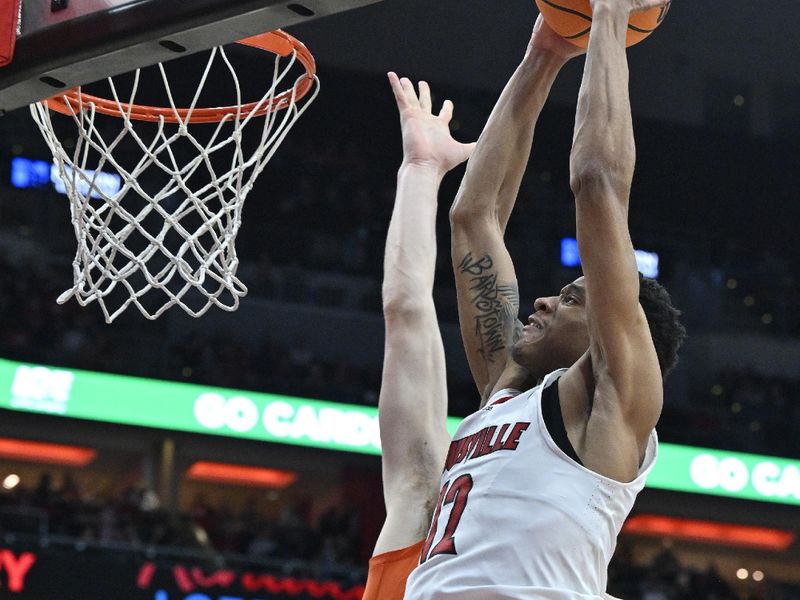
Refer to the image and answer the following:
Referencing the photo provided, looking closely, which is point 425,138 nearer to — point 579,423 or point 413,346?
point 413,346

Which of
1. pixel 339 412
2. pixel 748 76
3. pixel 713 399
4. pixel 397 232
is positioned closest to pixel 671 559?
pixel 713 399

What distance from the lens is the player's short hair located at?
2436mm

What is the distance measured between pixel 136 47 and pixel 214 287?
1069cm

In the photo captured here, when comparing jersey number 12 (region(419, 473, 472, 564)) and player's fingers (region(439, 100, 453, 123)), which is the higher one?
player's fingers (region(439, 100, 453, 123))

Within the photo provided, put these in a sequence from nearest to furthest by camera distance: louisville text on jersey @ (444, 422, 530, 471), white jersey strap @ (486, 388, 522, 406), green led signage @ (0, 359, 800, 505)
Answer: louisville text on jersey @ (444, 422, 530, 471), white jersey strap @ (486, 388, 522, 406), green led signage @ (0, 359, 800, 505)

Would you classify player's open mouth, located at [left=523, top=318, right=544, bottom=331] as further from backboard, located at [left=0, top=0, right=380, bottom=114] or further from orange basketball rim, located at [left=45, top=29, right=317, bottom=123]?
orange basketball rim, located at [left=45, top=29, right=317, bottom=123]

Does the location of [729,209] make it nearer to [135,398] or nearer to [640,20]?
[135,398]

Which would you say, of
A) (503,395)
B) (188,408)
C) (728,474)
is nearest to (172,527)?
(188,408)

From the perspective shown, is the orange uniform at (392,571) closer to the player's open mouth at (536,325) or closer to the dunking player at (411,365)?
the dunking player at (411,365)

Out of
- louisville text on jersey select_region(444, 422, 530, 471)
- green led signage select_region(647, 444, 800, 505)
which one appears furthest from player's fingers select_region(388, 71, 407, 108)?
green led signage select_region(647, 444, 800, 505)

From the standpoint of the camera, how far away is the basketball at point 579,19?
8.86ft

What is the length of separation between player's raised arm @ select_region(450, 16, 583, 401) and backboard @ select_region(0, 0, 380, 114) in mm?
652

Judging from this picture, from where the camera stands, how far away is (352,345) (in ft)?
43.8

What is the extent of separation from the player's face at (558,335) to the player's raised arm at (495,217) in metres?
0.21
